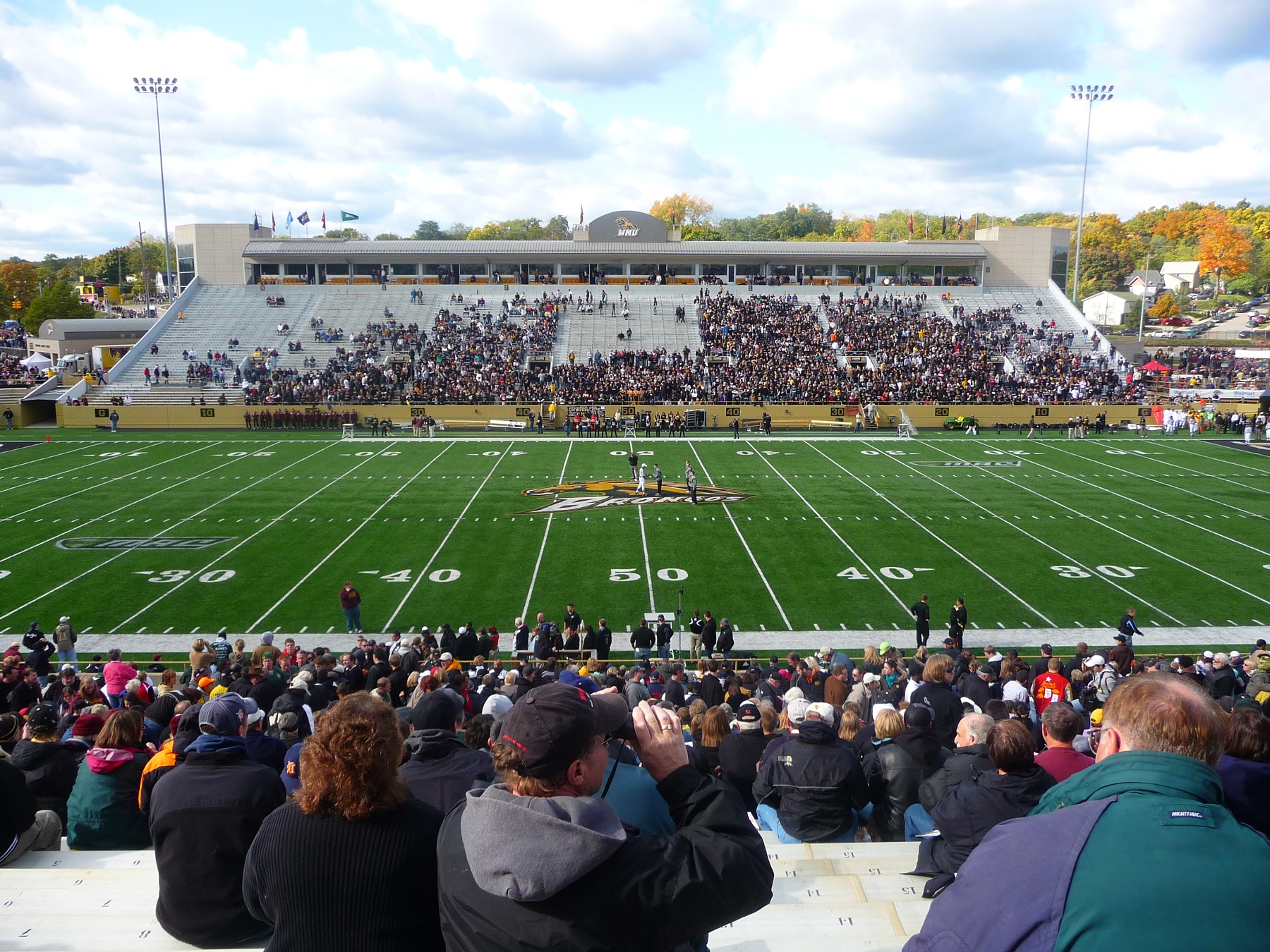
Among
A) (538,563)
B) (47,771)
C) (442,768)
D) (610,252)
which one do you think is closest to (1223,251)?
(610,252)

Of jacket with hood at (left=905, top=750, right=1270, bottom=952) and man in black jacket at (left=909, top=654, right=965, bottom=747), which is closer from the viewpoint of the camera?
jacket with hood at (left=905, top=750, right=1270, bottom=952)

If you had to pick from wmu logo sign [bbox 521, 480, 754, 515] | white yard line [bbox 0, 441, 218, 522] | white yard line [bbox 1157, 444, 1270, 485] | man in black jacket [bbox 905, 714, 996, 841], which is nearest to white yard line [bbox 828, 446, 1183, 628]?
wmu logo sign [bbox 521, 480, 754, 515]

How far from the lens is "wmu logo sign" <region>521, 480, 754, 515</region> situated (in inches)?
1153

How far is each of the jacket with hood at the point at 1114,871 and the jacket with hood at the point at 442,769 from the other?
2.69m

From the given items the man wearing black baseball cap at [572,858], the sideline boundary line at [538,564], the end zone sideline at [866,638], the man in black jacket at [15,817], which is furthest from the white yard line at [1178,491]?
the man in black jacket at [15,817]

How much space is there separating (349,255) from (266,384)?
19.9 metres

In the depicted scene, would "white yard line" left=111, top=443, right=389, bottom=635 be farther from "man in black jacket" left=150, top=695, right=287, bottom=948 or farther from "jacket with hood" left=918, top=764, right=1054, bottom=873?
"jacket with hood" left=918, top=764, right=1054, bottom=873

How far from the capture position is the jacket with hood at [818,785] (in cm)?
600

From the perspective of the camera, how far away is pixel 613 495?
100 feet

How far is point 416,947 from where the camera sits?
2.88m

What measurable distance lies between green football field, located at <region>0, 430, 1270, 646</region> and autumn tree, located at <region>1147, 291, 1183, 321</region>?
71.0 meters

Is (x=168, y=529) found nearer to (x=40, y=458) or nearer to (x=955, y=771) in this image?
(x=40, y=458)

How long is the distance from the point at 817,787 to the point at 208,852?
12.2 feet

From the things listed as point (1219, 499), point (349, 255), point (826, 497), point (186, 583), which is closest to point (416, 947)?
point (186, 583)
